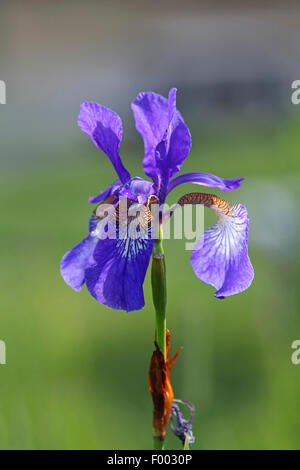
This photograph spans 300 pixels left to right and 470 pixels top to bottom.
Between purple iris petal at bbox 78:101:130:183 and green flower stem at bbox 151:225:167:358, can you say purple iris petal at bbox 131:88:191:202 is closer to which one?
purple iris petal at bbox 78:101:130:183

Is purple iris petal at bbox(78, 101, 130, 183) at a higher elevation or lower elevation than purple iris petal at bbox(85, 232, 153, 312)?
higher

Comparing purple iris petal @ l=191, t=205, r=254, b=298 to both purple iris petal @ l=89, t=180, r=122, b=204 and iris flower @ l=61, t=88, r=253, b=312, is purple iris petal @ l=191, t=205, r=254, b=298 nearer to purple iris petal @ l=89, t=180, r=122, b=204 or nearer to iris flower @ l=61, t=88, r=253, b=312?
iris flower @ l=61, t=88, r=253, b=312

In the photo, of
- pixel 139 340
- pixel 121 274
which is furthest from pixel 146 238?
pixel 139 340

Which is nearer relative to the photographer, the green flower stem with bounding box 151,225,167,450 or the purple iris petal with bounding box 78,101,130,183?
the green flower stem with bounding box 151,225,167,450

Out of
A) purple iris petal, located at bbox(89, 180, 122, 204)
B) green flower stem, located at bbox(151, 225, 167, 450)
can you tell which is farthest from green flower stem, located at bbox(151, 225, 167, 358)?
purple iris petal, located at bbox(89, 180, 122, 204)

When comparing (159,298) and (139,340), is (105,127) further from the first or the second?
(139,340)

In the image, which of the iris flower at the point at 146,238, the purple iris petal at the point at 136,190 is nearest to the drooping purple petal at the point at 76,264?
the iris flower at the point at 146,238
